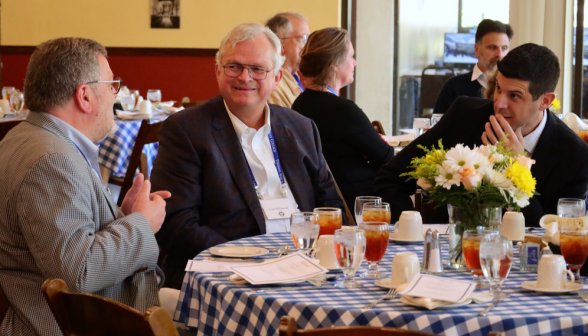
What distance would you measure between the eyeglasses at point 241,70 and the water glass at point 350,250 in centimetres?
131

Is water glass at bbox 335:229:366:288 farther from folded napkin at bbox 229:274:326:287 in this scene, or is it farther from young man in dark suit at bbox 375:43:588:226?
young man in dark suit at bbox 375:43:588:226

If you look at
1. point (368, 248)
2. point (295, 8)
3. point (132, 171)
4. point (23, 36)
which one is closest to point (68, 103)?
point (368, 248)

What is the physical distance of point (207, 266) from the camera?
1.84 m

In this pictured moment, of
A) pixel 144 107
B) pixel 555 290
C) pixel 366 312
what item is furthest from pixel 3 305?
pixel 144 107

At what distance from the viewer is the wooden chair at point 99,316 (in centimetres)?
→ 129

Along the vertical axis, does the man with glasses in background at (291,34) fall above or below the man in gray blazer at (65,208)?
above

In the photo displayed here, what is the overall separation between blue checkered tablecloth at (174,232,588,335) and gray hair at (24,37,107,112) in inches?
26.4

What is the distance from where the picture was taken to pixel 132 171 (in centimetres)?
459

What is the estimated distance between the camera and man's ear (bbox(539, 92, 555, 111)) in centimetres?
270

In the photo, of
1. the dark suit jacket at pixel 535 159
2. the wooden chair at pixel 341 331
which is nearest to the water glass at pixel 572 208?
the dark suit jacket at pixel 535 159

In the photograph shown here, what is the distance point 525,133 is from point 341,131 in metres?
1.20

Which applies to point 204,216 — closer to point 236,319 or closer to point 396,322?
point 236,319

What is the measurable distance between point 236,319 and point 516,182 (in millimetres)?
808

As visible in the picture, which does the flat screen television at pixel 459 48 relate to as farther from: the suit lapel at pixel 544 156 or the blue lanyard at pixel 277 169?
the blue lanyard at pixel 277 169
